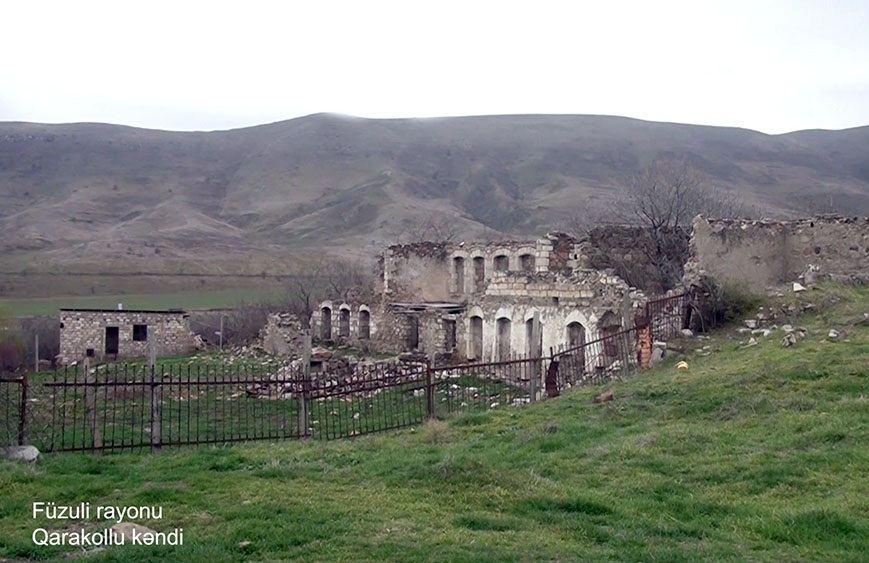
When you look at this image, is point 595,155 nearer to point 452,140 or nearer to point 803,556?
point 452,140

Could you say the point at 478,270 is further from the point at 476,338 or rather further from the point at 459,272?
the point at 476,338

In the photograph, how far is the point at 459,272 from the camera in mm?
35406

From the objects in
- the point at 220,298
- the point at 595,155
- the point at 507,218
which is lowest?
the point at 220,298

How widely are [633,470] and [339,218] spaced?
10039 centimetres

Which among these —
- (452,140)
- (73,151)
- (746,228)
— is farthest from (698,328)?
(73,151)

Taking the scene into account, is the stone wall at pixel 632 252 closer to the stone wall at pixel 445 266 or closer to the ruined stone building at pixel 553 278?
the ruined stone building at pixel 553 278

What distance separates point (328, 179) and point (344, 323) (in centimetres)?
9359

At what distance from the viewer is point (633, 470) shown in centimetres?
927

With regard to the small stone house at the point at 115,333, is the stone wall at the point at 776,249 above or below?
above

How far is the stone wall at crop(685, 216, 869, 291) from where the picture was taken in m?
21.6

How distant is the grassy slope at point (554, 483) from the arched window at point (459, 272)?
21932 mm

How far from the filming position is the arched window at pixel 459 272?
115 feet

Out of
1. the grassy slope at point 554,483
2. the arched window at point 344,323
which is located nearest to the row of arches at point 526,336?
the grassy slope at point 554,483

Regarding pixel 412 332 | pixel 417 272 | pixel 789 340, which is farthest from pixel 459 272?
pixel 789 340
